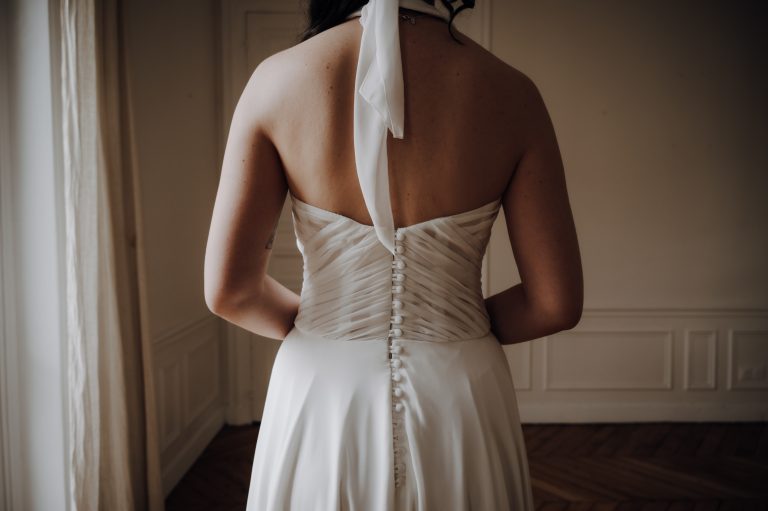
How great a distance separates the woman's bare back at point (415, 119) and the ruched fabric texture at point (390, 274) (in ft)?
0.11

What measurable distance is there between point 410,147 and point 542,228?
0.91 feet

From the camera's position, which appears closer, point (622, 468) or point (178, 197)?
point (178, 197)

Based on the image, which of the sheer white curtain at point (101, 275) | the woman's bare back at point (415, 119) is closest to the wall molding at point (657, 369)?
the sheer white curtain at point (101, 275)

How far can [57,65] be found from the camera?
5.76 ft

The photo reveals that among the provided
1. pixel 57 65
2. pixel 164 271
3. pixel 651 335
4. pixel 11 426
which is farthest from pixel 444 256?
pixel 651 335

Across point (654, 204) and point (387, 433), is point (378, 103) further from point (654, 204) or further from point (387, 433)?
point (654, 204)

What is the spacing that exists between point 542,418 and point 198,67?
3.26 m

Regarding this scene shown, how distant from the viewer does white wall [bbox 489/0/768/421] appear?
3.83 m

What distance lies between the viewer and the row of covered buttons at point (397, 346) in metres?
0.94

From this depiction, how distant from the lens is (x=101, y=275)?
1.96m

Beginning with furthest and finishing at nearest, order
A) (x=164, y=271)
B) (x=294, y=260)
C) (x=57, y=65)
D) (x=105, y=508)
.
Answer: (x=294, y=260), (x=164, y=271), (x=105, y=508), (x=57, y=65)

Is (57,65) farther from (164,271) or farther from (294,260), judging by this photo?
(294,260)

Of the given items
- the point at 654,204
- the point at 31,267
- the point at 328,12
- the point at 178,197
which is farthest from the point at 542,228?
the point at 654,204

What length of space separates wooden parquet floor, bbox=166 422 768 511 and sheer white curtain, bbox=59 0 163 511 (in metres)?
0.81
